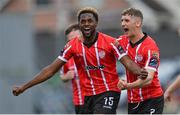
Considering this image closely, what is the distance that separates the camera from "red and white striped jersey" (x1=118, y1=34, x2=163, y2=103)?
40.6 feet

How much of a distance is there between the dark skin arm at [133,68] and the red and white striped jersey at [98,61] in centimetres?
23

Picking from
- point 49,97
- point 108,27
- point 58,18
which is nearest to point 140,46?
point 49,97

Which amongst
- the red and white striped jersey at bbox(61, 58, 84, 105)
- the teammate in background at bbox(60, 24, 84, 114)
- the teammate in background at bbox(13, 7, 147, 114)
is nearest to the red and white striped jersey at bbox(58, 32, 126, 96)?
the teammate in background at bbox(13, 7, 147, 114)

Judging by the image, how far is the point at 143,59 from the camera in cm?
1248

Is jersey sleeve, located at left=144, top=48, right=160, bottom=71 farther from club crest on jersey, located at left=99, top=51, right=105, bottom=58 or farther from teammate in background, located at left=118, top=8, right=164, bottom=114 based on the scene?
club crest on jersey, located at left=99, top=51, right=105, bottom=58

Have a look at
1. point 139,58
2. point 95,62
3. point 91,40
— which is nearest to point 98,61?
point 95,62

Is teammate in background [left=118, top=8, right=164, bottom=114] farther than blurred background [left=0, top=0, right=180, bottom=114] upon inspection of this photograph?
No

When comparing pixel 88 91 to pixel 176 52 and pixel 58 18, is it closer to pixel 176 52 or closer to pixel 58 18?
pixel 176 52

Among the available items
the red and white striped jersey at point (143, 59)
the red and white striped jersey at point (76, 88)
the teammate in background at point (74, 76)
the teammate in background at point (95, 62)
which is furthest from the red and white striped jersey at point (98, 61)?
the red and white striped jersey at point (76, 88)

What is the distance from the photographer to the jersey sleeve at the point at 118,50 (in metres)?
12.4

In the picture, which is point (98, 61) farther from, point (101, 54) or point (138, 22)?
point (138, 22)

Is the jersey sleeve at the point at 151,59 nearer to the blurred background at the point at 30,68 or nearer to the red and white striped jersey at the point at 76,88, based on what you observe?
the blurred background at the point at 30,68

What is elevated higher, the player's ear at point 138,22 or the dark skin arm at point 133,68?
the player's ear at point 138,22

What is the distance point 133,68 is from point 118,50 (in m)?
0.41
